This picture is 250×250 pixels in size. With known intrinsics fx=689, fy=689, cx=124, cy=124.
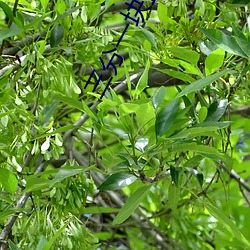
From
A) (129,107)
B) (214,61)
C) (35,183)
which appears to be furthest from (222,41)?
(35,183)

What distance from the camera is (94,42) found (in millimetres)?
870

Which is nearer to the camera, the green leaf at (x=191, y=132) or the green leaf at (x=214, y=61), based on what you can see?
the green leaf at (x=191, y=132)

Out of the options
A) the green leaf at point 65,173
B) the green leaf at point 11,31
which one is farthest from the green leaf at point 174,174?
the green leaf at point 11,31

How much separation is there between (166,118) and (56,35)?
7.5 inches

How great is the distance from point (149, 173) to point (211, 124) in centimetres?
11

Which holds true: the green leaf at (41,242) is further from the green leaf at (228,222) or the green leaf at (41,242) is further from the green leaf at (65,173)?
the green leaf at (228,222)

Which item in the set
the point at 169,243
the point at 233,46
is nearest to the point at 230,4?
the point at 233,46

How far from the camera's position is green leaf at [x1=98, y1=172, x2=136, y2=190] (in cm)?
81

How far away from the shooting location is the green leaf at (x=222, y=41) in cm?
81

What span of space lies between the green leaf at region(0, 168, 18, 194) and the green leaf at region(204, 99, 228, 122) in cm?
25

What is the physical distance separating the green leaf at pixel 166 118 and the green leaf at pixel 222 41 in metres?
0.09

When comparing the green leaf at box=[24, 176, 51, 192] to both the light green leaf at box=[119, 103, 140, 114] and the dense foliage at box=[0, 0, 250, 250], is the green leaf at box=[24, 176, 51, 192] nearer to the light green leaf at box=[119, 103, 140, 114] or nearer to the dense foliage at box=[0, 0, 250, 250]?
the dense foliage at box=[0, 0, 250, 250]

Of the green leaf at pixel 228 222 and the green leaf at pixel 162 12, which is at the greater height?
the green leaf at pixel 162 12

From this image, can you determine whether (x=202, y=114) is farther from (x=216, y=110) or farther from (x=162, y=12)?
(x=162, y=12)
